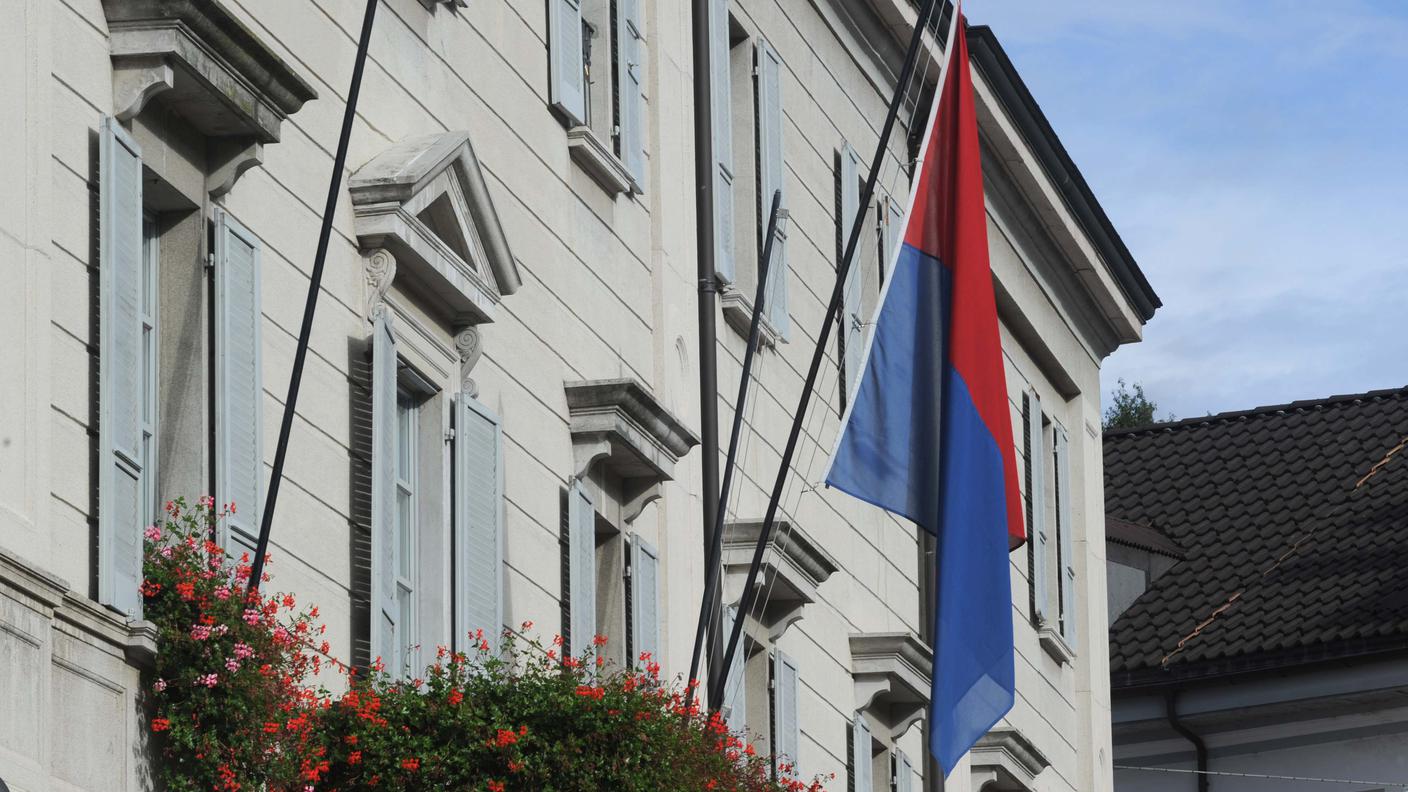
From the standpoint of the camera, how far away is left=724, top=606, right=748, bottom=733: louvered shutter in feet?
57.8

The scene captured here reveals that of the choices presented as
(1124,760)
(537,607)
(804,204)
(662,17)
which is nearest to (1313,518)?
(1124,760)

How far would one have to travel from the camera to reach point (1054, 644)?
1027 inches

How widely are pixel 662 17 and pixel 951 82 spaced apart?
1931 mm

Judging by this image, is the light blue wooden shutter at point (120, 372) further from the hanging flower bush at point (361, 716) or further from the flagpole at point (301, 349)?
the flagpole at point (301, 349)

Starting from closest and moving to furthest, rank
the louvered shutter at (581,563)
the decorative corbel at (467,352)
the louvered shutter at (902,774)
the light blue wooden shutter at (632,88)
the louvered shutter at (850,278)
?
the decorative corbel at (467,352)
the louvered shutter at (581,563)
the light blue wooden shutter at (632,88)
the louvered shutter at (850,278)
the louvered shutter at (902,774)

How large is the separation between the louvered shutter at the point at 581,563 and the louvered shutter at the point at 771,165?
4035 millimetres

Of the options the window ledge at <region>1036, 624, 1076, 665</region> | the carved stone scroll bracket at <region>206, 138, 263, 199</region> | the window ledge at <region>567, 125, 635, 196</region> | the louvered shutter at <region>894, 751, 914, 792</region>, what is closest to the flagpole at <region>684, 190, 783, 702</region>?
the window ledge at <region>567, 125, 635, 196</region>

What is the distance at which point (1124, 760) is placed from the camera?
36.0 meters

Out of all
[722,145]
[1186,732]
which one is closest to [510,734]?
[722,145]

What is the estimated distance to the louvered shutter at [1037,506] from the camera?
25906 mm

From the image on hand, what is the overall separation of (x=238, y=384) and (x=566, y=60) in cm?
485

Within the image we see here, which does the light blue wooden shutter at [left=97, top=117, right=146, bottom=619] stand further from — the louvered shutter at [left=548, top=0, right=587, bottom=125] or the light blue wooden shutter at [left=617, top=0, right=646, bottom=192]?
the light blue wooden shutter at [left=617, top=0, right=646, bottom=192]

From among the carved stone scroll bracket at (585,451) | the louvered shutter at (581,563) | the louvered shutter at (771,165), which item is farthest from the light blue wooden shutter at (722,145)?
the louvered shutter at (581,563)

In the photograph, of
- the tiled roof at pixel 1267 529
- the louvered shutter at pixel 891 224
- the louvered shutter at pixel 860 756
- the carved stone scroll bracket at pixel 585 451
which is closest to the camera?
the carved stone scroll bracket at pixel 585 451
